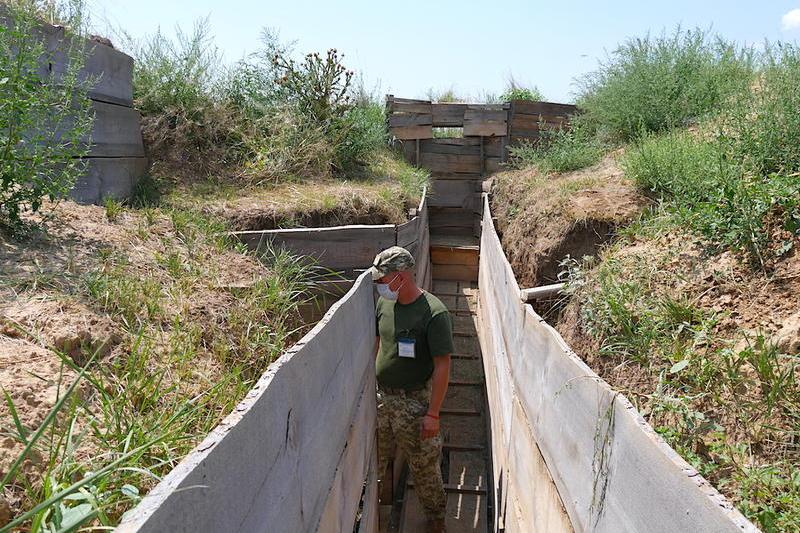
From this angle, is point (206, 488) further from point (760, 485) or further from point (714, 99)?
point (714, 99)

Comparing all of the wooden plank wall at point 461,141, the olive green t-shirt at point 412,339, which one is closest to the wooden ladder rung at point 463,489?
the olive green t-shirt at point 412,339

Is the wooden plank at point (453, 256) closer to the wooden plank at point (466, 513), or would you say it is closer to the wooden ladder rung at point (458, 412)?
the wooden ladder rung at point (458, 412)

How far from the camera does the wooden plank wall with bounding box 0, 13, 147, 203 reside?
16.1ft

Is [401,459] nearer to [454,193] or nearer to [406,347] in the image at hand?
[406,347]

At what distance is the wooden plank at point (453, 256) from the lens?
1072 cm

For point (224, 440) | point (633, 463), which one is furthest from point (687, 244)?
point (224, 440)

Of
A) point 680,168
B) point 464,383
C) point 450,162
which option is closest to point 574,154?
point 680,168

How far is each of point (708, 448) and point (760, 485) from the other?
0.28 m

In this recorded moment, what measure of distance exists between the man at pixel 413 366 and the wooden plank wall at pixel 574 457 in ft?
1.81

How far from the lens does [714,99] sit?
6.21m

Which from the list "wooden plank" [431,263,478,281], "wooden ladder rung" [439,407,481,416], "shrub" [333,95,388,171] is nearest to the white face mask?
"wooden ladder rung" [439,407,481,416]

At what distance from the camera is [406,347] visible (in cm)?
414

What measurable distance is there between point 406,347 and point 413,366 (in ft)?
0.73

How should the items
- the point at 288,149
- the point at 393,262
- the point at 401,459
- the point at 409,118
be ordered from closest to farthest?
the point at 393,262
the point at 401,459
the point at 288,149
the point at 409,118
